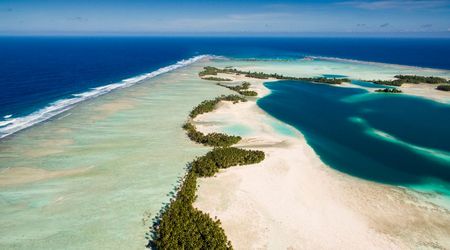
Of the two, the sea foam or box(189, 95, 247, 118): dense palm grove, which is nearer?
the sea foam

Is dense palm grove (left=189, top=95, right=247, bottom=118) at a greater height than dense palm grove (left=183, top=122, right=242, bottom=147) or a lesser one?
greater

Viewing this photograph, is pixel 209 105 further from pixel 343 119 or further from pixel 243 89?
pixel 343 119

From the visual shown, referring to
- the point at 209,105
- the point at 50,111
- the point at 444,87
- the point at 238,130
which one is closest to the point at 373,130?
the point at 238,130

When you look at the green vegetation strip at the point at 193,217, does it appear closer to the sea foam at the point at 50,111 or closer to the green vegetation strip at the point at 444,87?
the sea foam at the point at 50,111

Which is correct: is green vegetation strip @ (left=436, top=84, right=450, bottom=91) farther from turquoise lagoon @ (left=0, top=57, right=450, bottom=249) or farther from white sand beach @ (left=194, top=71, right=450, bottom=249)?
white sand beach @ (left=194, top=71, right=450, bottom=249)

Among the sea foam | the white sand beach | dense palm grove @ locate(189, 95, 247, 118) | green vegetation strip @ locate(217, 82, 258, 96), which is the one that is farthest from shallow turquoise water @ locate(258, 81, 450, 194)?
the sea foam

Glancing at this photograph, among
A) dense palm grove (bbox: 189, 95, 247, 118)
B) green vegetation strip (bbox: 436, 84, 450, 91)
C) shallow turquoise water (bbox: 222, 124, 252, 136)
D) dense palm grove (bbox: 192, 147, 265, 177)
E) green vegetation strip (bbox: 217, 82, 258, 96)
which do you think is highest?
green vegetation strip (bbox: 436, 84, 450, 91)

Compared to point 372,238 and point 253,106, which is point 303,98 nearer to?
point 253,106
